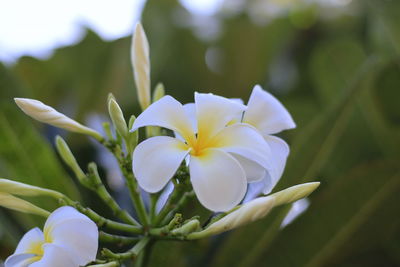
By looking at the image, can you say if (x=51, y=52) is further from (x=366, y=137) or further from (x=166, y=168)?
(x=166, y=168)

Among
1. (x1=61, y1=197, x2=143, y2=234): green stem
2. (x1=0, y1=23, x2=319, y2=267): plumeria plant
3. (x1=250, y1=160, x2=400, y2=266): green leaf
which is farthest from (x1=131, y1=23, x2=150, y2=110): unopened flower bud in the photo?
(x1=250, y1=160, x2=400, y2=266): green leaf

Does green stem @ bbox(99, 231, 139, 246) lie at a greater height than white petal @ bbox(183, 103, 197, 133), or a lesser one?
lesser

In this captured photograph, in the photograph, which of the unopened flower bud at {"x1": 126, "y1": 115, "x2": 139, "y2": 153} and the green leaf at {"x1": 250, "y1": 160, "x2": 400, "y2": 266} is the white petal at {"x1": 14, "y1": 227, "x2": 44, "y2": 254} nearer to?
the unopened flower bud at {"x1": 126, "y1": 115, "x2": 139, "y2": 153}

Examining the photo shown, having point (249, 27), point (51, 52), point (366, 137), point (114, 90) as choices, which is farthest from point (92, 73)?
point (366, 137)

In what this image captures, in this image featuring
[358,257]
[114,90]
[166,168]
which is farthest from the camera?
[114,90]

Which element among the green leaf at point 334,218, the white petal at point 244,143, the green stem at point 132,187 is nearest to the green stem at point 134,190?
the green stem at point 132,187

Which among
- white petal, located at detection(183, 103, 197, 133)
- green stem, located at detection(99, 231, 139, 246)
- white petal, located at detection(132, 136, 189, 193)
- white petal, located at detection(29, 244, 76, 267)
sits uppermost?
white petal, located at detection(183, 103, 197, 133)

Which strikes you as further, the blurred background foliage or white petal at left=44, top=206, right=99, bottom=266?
the blurred background foliage

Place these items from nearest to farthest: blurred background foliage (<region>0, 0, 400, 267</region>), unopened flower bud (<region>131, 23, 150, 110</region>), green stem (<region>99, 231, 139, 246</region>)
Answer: green stem (<region>99, 231, 139, 246</region>) → unopened flower bud (<region>131, 23, 150, 110</region>) → blurred background foliage (<region>0, 0, 400, 267</region>)

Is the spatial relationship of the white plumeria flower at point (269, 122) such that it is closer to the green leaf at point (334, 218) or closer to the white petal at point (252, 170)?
the white petal at point (252, 170)
